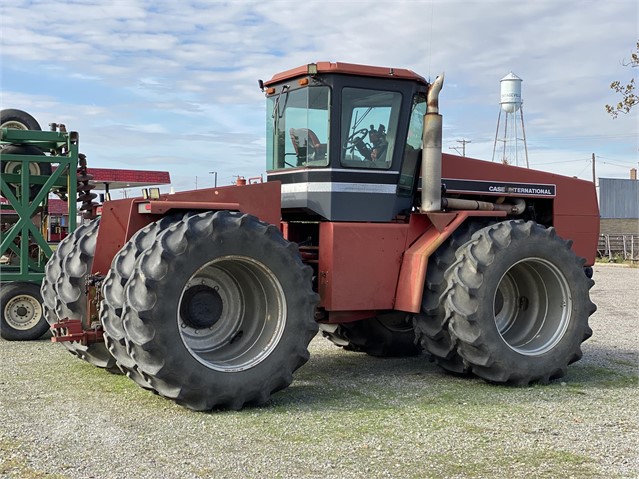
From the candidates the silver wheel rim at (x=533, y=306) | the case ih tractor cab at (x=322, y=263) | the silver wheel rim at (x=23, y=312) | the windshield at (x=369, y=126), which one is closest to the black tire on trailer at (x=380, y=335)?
the case ih tractor cab at (x=322, y=263)

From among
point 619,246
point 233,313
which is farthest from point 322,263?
point 619,246

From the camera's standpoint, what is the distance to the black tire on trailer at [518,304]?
23.3 ft

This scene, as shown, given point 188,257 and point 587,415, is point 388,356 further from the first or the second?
point 188,257

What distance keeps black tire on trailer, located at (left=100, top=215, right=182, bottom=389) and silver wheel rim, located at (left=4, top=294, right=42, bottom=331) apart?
16.7ft

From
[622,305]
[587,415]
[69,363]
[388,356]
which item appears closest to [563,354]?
[587,415]

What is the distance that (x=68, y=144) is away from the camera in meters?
11.7

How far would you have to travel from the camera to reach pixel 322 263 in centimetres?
730

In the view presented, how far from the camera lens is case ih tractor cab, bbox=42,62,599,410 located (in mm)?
6047

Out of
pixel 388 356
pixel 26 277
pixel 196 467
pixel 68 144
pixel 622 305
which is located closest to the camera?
pixel 196 467

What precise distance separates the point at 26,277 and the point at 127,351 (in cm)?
572

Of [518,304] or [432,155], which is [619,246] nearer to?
[518,304]

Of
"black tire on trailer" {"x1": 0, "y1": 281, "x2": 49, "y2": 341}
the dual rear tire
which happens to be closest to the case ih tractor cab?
the dual rear tire

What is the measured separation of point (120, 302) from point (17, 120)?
7522 millimetres

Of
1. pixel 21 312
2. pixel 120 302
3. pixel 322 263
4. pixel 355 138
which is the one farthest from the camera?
pixel 21 312
